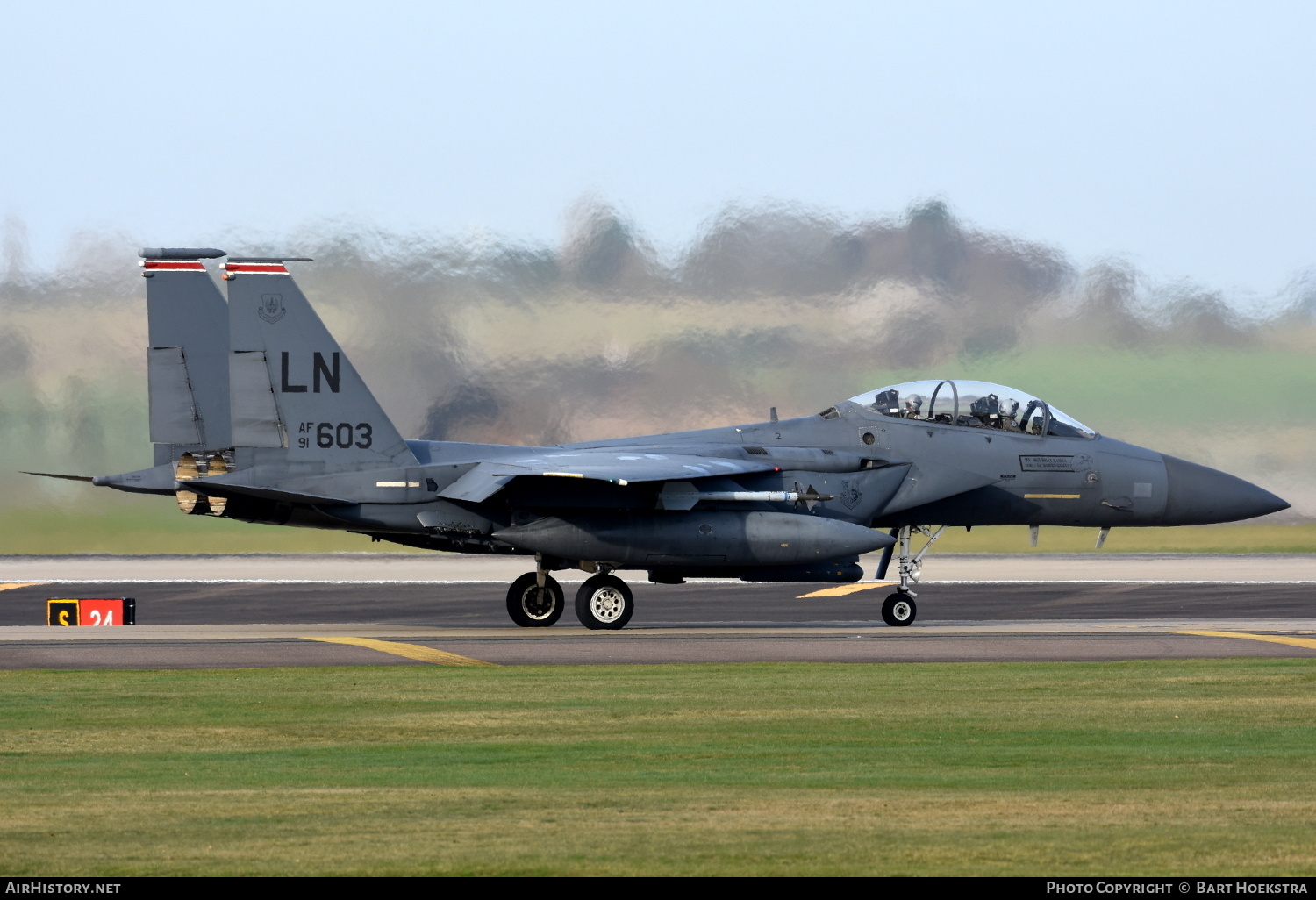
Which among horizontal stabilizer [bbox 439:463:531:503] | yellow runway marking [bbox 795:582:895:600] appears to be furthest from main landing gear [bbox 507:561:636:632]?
yellow runway marking [bbox 795:582:895:600]

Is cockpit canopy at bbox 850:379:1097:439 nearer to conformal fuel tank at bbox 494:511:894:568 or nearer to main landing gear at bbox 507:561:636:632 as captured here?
conformal fuel tank at bbox 494:511:894:568

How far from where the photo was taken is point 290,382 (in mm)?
23375

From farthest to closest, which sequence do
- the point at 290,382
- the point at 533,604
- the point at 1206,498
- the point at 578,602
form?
the point at 1206,498, the point at 533,604, the point at 578,602, the point at 290,382

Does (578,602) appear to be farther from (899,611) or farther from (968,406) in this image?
(968,406)

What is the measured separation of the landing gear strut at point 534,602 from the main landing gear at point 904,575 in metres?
5.22

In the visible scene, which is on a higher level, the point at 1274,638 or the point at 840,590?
the point at 840,590

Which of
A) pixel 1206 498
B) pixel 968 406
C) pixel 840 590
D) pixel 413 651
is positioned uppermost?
pixel 968 406

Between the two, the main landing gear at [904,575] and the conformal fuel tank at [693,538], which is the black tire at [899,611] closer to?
the main landing gear at [904,575]

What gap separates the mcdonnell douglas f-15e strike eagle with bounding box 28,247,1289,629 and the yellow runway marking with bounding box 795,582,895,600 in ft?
19.8

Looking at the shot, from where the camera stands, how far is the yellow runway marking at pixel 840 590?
32.7 meters

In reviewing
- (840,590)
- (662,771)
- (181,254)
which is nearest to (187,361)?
(181,254)

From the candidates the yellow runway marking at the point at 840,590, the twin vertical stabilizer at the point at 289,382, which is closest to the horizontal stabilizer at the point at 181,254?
the twin vertical stabilizer at the point at 289,382

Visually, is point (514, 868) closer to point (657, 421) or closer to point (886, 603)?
point (886, 603)

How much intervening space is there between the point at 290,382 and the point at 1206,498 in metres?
15.0
